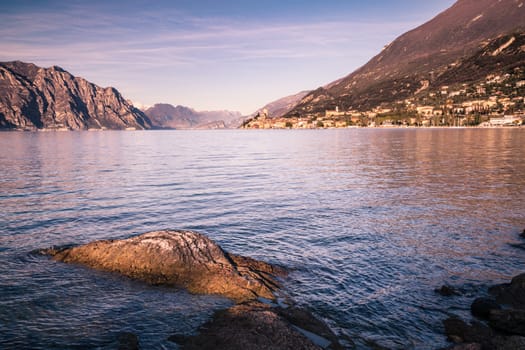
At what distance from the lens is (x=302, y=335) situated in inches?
348

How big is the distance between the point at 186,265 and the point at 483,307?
375 inches

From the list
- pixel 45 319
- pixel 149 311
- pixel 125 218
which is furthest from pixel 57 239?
pixel 149 311

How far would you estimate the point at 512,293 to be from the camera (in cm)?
1160

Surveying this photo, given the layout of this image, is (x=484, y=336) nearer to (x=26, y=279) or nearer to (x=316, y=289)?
(x=316, y=289)

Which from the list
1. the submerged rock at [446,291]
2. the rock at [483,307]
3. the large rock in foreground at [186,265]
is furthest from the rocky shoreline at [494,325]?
the large rock in foreground at [186,265]

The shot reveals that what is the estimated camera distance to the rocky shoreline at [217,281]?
8773 millimetres

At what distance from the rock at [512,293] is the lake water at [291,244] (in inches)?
24.5

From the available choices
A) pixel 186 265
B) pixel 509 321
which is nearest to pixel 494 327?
pixel 509 321

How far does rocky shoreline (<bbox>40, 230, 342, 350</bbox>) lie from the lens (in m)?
8.77

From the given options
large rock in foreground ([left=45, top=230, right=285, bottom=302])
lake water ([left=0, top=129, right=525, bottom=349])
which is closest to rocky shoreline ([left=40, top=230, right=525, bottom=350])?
large rock in foreground ([left=45, top=230, right=285, bottom=302])

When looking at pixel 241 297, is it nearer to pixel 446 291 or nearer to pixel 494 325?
pixel 446 291

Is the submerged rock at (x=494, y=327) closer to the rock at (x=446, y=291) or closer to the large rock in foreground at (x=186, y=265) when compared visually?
the rock at (x=446, y=291)

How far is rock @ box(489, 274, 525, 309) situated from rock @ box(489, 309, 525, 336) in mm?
1449

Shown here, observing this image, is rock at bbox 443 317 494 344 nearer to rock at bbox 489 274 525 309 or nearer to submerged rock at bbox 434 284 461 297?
submerged rock at bbox 434 284 461 297
